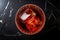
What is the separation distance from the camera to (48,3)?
131 cm

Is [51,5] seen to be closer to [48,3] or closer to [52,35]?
[48,3]

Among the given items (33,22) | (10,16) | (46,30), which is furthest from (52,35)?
(10,16)

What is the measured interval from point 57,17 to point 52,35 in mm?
162

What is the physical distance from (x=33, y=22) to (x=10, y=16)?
205 mm

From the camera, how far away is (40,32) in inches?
51.6

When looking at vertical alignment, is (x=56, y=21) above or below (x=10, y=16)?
below

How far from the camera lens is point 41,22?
1322 millimetres

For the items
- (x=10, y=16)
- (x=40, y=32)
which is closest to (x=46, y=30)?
(x=40, y=32)

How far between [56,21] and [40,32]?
17 cm

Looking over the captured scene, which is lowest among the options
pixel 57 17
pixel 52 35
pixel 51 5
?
pixel 52 35

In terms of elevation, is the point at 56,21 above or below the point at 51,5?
below

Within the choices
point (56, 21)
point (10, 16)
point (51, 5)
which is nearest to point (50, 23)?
point (56, 21)

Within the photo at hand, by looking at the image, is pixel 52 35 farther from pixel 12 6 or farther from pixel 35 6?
pixel 12 6

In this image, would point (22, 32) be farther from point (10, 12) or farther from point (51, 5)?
point (51, 5)
